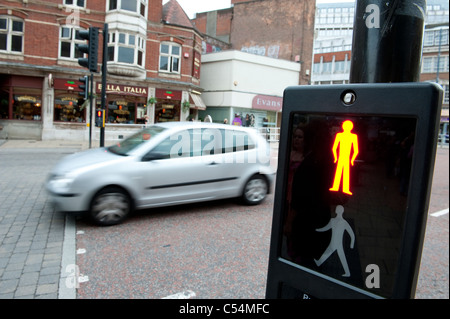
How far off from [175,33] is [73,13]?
1.72ft

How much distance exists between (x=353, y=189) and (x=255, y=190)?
4.84 metres

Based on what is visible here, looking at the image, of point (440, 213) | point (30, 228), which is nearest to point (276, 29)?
point (30, 228)

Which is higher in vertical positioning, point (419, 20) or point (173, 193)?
point (419, 20)

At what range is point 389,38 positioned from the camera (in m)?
0.98

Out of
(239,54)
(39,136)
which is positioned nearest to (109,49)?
(39,136)

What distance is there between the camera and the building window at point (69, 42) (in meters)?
1.72

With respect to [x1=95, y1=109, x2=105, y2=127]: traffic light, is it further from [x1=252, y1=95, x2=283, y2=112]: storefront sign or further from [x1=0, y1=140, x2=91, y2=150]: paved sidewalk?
[x1=252, y1=95, x2=283, y2=112]: storefront sign

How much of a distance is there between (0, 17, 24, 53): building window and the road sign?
136 cm

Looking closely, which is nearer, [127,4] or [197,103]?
[127,4]

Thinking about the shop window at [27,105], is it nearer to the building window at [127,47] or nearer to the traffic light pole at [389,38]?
the building window at [127,47]

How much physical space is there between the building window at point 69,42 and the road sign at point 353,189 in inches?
53.8

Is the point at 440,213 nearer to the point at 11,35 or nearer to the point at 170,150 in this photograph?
the point at 170,150
